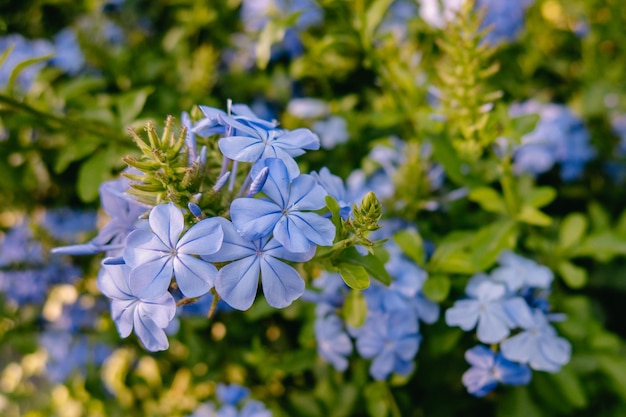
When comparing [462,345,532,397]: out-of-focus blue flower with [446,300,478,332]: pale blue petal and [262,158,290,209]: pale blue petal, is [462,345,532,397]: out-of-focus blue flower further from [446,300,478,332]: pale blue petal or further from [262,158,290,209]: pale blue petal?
[262,158,290,209]: pale blue petal

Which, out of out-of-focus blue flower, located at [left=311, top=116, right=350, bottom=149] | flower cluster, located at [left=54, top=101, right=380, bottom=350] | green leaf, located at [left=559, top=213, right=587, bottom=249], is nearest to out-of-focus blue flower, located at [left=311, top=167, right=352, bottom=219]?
flower cluster, located at [left=54, top=101, right=380, bottom=350]

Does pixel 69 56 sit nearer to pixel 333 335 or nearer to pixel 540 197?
pixel 333 335

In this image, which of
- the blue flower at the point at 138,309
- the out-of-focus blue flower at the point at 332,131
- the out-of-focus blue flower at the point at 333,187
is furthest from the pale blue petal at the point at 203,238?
the out-of-focus blue flower at the point at 332,131

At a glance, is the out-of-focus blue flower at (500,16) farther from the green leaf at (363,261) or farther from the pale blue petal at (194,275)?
the pale blue petal at (194,275)

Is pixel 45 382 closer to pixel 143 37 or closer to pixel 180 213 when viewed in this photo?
pixel 143 37

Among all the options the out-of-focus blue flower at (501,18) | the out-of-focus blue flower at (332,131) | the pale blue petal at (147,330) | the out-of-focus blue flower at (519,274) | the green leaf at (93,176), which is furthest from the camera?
the out-of-focus blue flower at (501,18)

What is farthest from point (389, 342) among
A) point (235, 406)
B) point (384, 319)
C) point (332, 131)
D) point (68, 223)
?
point (68, 223)

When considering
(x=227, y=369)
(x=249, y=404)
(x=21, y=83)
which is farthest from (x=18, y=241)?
(x=249, y=404)

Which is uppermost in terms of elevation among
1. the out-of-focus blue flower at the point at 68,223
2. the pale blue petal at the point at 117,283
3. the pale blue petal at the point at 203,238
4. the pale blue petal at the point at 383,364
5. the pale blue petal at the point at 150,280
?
the pale blue petal at the point at 203,238
